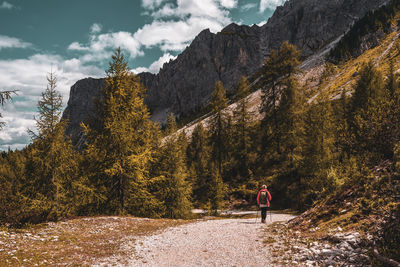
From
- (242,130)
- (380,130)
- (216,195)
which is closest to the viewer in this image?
(380,130)

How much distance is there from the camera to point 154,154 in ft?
66.1

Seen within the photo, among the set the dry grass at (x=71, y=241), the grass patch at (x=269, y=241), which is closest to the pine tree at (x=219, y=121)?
the dry grass at (x=71, y=241)

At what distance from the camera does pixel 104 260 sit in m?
7.87

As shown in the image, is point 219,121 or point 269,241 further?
point 219,121

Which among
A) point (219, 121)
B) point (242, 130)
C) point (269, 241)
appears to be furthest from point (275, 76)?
point (269, 241)

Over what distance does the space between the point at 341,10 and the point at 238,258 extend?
236 metres

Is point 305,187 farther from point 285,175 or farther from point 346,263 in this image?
point 346,263

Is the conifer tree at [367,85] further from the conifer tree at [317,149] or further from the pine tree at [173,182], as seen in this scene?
the pine tree at [173,182]

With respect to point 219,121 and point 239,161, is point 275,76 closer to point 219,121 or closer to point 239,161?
point 219,121

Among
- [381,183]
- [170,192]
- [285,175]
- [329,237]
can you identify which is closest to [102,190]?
[170,192]

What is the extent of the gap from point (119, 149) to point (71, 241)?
636 centimetres

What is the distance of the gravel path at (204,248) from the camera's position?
774 cm

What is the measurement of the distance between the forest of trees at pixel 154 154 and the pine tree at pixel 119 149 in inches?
2.6

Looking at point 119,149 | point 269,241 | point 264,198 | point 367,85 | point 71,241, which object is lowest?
point 71,241
